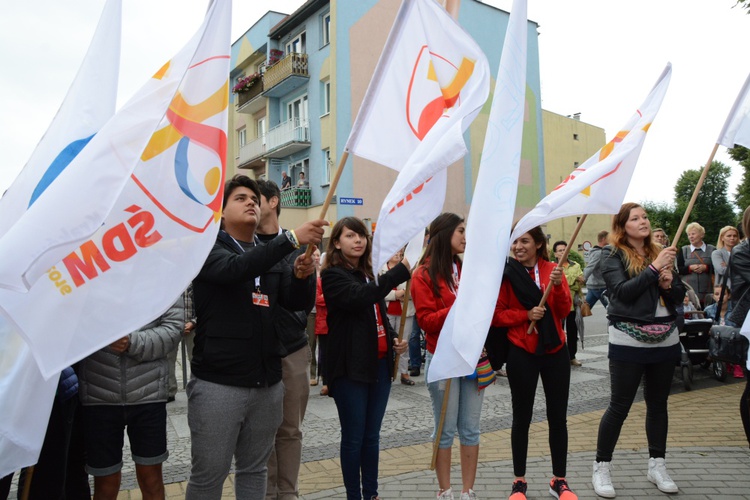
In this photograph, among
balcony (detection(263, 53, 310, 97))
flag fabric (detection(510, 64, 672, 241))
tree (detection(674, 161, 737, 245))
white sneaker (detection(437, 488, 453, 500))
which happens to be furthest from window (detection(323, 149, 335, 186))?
tree (detection(674, 161, 737, 245))

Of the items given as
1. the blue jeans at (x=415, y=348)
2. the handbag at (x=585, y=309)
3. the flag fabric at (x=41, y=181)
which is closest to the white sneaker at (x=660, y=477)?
the flag fabric at (x=41, y=181)

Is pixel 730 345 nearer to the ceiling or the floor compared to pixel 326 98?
nearer to the floor

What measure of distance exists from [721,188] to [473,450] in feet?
191

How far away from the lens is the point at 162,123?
9.16ft

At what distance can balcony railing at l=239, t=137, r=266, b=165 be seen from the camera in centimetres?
2919

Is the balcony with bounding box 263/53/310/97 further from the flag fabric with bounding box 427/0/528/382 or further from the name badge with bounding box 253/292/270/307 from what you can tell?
the name badge with bounding box 253/292/270/307

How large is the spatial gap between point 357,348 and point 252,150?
27612mm

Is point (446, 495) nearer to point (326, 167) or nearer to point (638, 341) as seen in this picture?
point (638, 341)

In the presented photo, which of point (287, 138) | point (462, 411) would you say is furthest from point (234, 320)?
point (287, 138)

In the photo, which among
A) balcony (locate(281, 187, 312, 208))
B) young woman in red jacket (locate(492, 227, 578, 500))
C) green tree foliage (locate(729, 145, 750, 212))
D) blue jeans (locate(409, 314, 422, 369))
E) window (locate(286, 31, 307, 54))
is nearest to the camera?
young woman in red jacket (locate(492, 227, 578, 500))

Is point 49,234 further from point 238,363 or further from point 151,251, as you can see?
point 238,363

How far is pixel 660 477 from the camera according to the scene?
4.37 metres

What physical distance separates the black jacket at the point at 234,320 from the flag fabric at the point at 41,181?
75 centimetres

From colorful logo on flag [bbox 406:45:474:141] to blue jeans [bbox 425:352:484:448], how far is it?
5.24 ft
